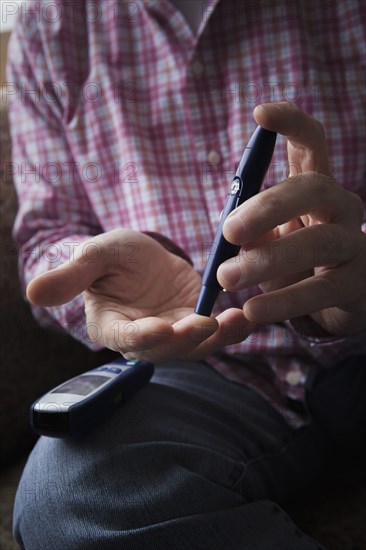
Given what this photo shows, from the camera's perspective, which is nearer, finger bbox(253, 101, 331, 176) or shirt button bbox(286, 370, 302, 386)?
finger bbox(253, 101, 331, 176)

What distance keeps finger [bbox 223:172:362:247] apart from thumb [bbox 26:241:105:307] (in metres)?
0.11

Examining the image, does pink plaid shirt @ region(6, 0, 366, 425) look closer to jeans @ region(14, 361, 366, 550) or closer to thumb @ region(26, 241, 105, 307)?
jeans @ region(14, 361, 366, 550)

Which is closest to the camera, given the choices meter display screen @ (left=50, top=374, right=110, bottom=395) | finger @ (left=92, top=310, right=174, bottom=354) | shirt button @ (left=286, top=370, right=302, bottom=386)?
finger @ (left=92, top=310, right=174, bottom=354)

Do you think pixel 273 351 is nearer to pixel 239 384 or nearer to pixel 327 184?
pixel 239 384

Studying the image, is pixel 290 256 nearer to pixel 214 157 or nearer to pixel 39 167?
pixel 214 157

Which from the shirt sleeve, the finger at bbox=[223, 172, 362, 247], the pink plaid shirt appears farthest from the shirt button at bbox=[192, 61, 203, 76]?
the finger at bbox=[223, 172, 362, 247]

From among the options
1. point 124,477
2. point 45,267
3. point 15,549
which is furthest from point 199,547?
point 45,267

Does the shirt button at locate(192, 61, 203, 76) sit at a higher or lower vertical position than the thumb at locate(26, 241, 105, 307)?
higher

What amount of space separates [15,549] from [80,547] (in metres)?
0.14

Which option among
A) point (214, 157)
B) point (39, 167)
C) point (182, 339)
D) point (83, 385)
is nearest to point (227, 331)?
point (182, 339)

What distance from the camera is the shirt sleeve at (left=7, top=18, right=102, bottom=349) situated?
2.10ft

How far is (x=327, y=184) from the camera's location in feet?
1.23

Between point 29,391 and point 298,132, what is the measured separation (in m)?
0.45

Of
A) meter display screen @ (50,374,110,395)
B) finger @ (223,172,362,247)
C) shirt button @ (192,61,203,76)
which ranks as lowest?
meter display screen @ (50,374,110,395)
